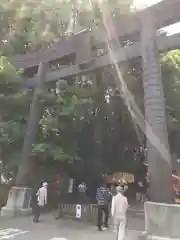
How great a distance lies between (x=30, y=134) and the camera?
1480 centimetres

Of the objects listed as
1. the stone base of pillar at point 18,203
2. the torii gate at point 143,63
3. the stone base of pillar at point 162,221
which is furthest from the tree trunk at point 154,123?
the stone base of pillar at point 18,203

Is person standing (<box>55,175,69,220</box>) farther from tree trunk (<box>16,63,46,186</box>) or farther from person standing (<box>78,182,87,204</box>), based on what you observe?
tree trunk (<box>16,63,46,186</box>)

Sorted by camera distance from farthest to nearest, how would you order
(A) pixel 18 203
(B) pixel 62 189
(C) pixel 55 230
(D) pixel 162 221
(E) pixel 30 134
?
(B) pixel 62 189 < (E) pixel 30 134 < (A) pixel 18 203 < (C) pixel 55 230 < (D) pixel 162 221

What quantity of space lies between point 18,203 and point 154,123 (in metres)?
6.74

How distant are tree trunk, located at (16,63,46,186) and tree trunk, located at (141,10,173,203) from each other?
227 inches

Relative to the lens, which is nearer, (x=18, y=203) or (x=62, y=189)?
(x=18, y=203)

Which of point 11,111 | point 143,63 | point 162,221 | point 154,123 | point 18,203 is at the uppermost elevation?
point 143,63

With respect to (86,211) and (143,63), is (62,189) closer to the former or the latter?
(86,211)

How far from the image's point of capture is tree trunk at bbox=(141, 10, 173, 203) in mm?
9664

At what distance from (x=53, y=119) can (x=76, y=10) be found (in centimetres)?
469

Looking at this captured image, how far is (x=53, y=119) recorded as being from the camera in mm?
14109

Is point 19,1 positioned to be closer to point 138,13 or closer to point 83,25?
point 83,25

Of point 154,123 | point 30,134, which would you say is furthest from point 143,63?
point 30,134

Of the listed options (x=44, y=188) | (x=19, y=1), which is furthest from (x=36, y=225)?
(x=19, y=1)
